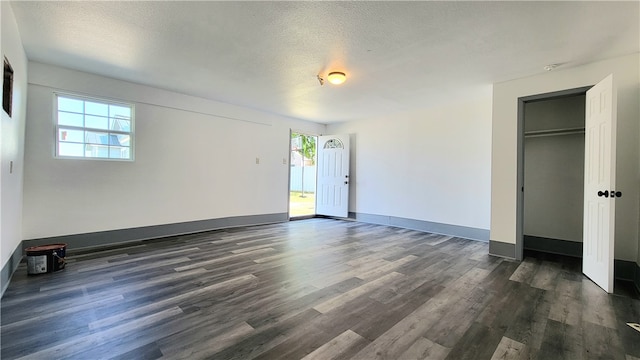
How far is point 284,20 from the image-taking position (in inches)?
101

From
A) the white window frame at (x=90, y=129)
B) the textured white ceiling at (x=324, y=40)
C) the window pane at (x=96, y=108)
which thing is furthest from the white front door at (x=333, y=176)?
the window pane at (x=96, y=108)

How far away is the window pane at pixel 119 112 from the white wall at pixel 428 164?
15.4 feet

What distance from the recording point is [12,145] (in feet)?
9.38

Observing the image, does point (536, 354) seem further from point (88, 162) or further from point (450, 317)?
point (88, 162)

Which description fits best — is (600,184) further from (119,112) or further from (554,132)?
(119,112)

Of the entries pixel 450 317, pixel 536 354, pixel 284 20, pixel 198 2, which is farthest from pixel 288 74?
pixel 536 354

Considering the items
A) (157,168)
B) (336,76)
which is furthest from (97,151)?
(336,76)

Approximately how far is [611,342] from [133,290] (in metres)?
3.87

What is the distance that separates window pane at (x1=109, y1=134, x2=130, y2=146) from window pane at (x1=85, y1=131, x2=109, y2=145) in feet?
0.18

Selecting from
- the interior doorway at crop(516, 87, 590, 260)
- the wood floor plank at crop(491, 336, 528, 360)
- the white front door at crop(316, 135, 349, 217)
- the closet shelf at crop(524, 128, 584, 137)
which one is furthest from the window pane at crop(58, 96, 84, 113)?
the closet shelf at crop(524, 128, 584, 137)

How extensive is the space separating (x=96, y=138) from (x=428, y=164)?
19.2 ft

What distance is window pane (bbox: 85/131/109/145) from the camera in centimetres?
415

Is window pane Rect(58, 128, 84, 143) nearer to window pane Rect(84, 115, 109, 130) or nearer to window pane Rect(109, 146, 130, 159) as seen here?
window pane Rect(84, 115, 109, 130)

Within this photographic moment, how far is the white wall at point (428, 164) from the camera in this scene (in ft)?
16.5
